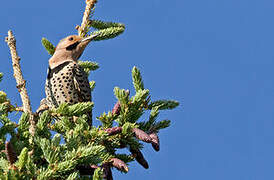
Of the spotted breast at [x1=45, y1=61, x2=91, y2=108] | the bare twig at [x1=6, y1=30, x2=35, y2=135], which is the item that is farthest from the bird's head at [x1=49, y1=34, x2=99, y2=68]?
the bare twig at [x1=6, y1=30, x2=35, y2=135]

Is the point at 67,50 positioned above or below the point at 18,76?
above

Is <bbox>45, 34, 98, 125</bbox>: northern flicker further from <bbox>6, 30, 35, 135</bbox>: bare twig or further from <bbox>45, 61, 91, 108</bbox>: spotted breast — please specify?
<bbox>6, 30, 35, 135</bbox>: bare twig

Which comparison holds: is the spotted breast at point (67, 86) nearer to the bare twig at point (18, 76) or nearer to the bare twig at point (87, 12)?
the bare twig at point (87, 12)

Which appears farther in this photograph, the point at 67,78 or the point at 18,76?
the point at 67,78

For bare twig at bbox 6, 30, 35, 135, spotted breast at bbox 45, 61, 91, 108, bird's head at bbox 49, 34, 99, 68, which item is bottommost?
bare twig at bbox 6, 30, 35, 135

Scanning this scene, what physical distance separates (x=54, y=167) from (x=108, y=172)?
1.63ft

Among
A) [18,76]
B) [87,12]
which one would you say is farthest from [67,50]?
[18,76]

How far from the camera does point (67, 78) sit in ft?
16.0

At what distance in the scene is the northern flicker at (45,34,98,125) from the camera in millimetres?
4801

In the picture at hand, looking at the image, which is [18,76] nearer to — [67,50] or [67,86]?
[67,86]

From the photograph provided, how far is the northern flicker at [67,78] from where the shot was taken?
4.80 metres

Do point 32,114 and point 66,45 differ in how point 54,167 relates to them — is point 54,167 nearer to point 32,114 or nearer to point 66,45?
point 32,114

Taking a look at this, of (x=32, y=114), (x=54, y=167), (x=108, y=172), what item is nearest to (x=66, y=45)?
(x=32, y=114)

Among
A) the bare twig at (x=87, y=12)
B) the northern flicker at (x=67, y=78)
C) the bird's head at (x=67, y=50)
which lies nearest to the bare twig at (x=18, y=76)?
the bare twig at (x=87, y=12)
